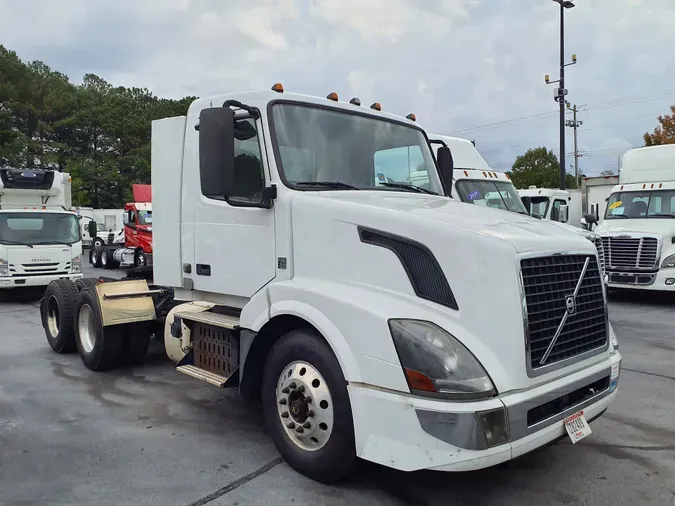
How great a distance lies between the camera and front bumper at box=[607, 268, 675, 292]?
37.9 ft

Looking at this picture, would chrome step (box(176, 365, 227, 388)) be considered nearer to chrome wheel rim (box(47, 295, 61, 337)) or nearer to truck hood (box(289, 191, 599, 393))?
truck hood (box(289, 191, 599, 393))

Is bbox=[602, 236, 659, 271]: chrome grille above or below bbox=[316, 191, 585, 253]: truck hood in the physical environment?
below

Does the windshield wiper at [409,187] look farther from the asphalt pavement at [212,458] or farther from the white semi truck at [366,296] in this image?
the asphalt pavement at [212,458]

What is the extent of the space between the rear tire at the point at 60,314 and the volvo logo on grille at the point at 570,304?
609 cm

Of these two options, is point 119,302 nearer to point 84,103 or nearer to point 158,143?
point 158,143

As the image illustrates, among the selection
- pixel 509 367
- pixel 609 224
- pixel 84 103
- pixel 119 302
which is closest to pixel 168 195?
pixel 119 302

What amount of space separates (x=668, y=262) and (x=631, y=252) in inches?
27.6

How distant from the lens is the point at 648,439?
4.62 metres

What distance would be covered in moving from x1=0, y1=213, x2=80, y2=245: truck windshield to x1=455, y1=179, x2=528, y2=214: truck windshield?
8.90 m

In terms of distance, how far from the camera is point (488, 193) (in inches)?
468

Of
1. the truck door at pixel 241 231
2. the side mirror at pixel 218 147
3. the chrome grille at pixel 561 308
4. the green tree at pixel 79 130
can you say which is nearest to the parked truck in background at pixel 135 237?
the truck door at pixel 241 231

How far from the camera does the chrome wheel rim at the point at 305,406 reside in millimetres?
3568

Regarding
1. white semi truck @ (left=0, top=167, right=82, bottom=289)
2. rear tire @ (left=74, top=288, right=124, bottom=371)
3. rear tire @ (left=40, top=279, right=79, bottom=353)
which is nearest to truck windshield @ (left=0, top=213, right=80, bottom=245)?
white semi truck @ (left=0, top=167, right=82, bottom=289)

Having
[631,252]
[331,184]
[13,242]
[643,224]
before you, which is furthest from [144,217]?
[331,184]
